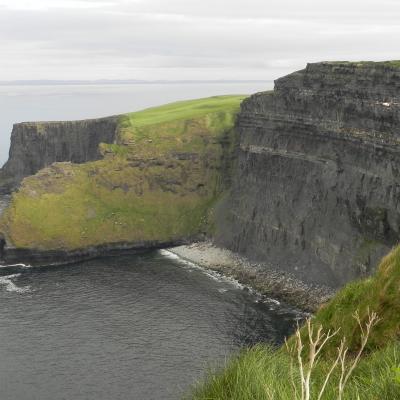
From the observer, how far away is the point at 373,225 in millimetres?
90875

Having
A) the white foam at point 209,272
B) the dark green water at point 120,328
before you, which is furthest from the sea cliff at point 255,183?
the dark green water at point 120,328

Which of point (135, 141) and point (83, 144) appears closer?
point (135, 141)

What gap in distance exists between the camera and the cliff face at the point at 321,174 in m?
89.5

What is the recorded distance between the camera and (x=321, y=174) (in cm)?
10656

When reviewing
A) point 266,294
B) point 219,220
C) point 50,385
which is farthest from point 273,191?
point 50,385

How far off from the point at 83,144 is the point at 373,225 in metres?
118

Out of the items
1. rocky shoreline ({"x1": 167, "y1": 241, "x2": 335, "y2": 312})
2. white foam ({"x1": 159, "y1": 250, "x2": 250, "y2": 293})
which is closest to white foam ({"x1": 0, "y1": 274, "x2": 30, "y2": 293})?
white foam ({"x1": 159, "y1": 250, "x2": 250, "y2": 293})

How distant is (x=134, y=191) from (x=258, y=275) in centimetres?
4908

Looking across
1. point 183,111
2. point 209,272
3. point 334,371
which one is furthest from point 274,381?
point 183,111

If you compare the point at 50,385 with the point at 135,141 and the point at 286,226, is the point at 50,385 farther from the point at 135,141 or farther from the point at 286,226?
the point at 135,141

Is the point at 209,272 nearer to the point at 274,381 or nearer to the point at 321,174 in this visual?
the point at 321,174

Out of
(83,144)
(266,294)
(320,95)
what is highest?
(320,95)

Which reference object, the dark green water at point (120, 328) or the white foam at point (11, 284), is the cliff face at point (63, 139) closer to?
the white foam at point (11, 284)

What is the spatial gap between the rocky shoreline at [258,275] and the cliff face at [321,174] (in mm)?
2482
